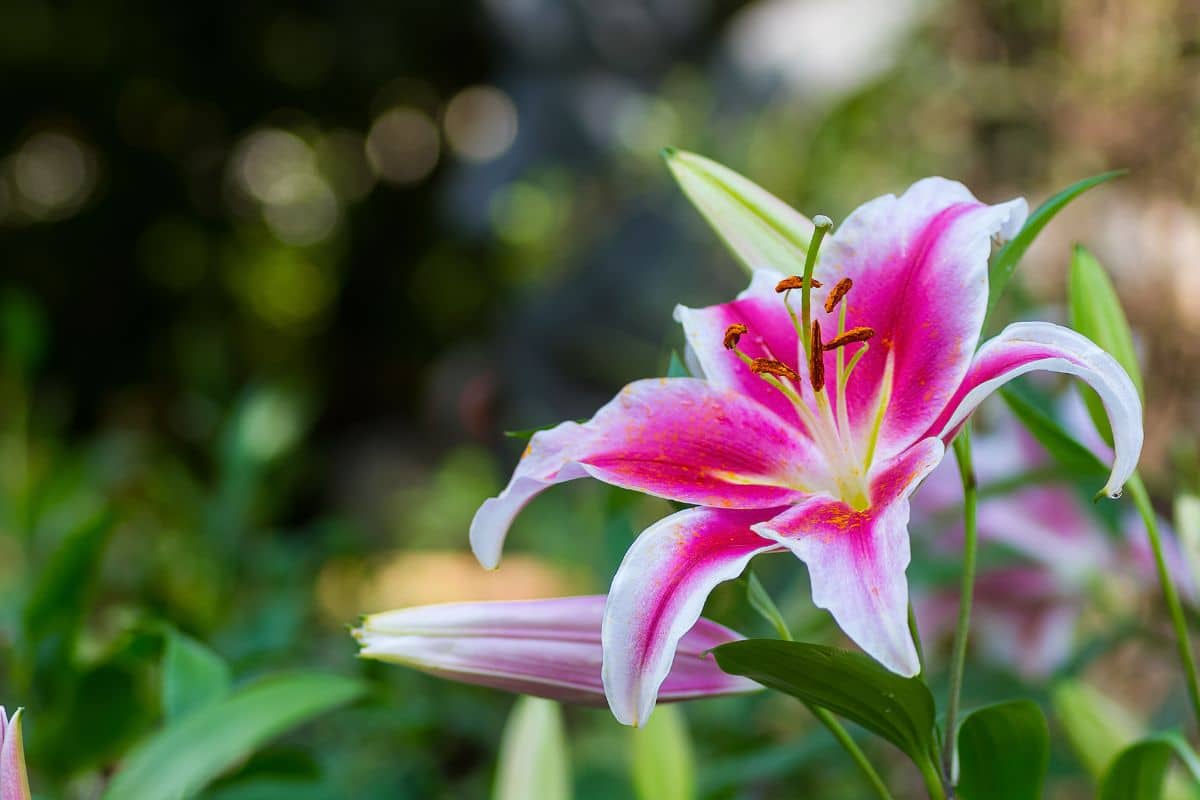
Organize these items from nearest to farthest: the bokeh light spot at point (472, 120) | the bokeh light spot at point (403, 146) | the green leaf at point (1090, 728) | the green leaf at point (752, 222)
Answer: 1. the green leaf at point (752, 222)
2. the green leaf at point (1090, 728)
3. the bokeh light spot at point (472, 120)
4. the bokeh light spot at point (403, 146)

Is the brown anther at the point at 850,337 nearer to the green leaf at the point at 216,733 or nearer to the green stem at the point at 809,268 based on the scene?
the green stem at the point at 809,268

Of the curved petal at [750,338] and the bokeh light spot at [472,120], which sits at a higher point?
the bokeh light spot at [472,120]

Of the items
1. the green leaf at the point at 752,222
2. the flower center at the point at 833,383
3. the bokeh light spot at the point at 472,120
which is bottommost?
the flower center at the point at 833,383

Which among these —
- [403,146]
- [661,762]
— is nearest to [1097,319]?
[661,762]

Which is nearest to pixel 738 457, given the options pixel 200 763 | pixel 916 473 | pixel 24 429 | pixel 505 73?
pixel 916 473

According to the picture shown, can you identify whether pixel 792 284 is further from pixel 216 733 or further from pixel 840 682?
pixel 216 733

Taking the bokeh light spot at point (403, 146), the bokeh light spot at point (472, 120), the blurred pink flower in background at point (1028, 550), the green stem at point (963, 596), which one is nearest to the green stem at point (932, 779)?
the green stem at point (963, 596)

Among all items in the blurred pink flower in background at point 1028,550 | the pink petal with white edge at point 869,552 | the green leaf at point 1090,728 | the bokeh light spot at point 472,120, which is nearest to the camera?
the pink petal with white edge at point 869,552

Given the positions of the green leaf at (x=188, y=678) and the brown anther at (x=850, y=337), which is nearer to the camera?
the brown anther at (x=850, y=337)
